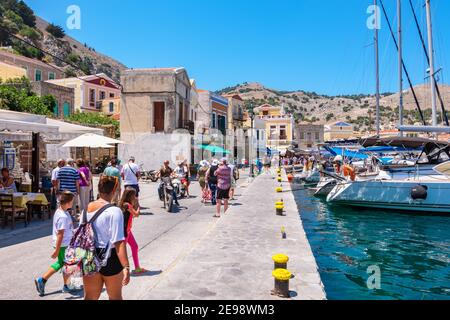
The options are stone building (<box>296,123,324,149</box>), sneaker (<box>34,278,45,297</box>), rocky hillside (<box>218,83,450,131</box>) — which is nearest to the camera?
sneaker (<box>34,278,45,297</box>)

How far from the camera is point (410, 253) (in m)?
9.47

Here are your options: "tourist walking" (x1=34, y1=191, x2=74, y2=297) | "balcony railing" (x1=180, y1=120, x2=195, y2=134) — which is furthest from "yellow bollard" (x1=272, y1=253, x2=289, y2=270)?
"balcony railing" (x1=180, y1=120, x2=195, y2=134)

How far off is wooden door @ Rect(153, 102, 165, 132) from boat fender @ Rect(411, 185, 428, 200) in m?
19.3

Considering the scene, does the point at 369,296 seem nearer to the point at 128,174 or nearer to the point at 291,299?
the point at 291,299

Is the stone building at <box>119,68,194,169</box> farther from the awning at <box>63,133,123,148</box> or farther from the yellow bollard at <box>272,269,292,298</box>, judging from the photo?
the yellow bollard at <box>272,269,292,298</box>

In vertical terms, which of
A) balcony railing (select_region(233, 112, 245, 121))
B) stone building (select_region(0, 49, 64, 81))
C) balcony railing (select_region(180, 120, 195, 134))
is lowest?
balcony railing (select_region(180, 120, 195, 134))

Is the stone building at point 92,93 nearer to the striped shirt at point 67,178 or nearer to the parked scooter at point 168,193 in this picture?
the parked scooter at point 168,193

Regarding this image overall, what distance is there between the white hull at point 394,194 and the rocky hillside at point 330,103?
129m

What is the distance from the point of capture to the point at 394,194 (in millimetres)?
15844

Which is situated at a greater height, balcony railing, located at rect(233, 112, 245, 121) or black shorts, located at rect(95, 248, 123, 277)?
balcony railing, located at rect(233, 112, 245, 121)

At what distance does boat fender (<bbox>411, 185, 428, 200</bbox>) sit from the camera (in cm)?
1515

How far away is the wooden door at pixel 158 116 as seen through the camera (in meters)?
29.5
